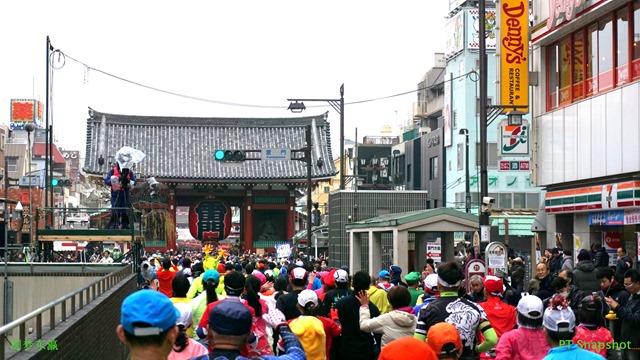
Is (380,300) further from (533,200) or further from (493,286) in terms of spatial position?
(533,200)

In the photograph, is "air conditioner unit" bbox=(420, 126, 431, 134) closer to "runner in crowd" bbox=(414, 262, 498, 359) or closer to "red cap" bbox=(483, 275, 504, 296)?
"red cap" bbox=(483, 275, 504, 296)

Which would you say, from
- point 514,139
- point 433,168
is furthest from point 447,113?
point 514,139

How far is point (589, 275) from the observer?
517 inches

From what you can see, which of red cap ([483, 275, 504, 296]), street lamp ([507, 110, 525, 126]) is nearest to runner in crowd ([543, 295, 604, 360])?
red cap ([483, 275, 504, 296])

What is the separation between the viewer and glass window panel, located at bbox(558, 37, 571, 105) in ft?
83.5

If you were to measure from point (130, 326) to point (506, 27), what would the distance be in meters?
22.0

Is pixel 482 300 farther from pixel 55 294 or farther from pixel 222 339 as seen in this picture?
pixel 55 294

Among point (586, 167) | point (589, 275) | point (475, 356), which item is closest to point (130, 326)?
point (475, 356)

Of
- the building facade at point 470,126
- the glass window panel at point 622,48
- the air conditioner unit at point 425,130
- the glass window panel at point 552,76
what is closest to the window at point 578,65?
the glass window panel at point 552,76

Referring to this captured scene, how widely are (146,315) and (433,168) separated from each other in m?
64.0

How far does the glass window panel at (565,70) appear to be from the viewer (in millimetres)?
25453

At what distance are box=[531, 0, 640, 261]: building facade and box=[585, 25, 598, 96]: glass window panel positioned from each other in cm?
2

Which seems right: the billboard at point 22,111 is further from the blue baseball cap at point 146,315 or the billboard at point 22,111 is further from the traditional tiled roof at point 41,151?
the blue baseball cap at point 146,315

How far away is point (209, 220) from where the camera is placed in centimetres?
5922
